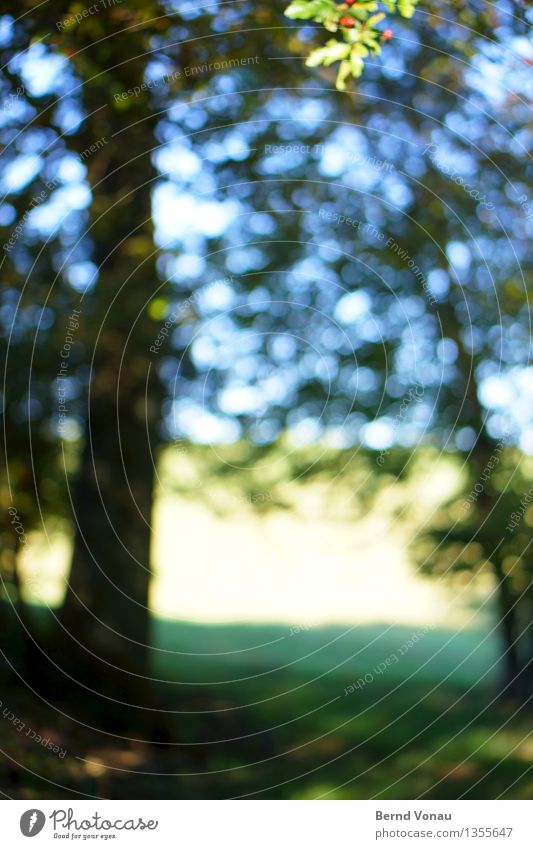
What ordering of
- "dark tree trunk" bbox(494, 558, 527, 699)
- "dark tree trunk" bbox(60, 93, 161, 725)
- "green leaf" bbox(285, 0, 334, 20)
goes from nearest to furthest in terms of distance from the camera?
"green leaf" bbox(285, 0, 334, 20) < "dark tree trunk" bbox(60, 93, 161, 725) < "dark tree trunk" bbox(494, 558, 527, 699)

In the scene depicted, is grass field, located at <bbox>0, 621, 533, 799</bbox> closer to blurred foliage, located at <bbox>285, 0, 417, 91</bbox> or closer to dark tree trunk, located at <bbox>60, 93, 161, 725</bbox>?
dark tree trunk, located at <bbox>60, 93, 161, 725</bbox>

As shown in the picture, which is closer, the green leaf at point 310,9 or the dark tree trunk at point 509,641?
the green leaf at point 310,9

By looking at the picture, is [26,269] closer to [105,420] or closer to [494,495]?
[105,420]

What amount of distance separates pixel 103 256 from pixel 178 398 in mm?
1578
